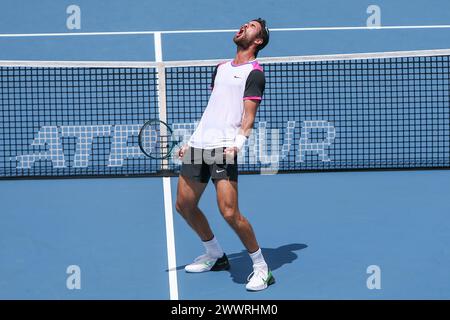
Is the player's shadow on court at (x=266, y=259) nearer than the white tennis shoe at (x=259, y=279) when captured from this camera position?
No

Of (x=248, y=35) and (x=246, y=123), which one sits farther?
(x=248, y=35)

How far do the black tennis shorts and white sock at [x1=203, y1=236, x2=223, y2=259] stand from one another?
662mm

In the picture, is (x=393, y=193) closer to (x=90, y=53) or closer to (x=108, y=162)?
(x=108, y=162)

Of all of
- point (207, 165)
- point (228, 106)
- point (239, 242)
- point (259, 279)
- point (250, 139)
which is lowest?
point (259, 279)

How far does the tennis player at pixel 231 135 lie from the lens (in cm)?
730

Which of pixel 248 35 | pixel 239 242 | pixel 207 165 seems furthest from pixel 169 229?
pixel 248 35

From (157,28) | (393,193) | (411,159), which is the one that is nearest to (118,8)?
(157,28)

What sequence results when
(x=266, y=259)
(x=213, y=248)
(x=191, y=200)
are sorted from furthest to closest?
(x=266, y=259)
(x=213, y=248)
(x=191, y=200)

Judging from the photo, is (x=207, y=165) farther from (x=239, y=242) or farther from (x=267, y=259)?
(x=239, y=242)

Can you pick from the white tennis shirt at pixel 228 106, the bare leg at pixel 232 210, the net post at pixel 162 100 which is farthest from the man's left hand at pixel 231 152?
the net post at pixel 162 100

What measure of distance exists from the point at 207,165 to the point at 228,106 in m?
0.54

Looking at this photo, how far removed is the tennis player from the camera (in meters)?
7.30

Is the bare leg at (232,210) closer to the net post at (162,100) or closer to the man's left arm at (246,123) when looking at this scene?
the man's left arm at (246,123)

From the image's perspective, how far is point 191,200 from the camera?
7645mm
